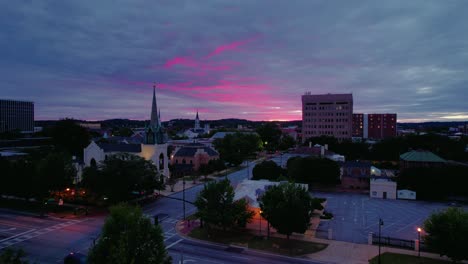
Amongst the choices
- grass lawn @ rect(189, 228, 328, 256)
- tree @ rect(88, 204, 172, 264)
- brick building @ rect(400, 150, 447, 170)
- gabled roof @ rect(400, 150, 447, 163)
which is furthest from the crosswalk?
gabled roof @ rect(400, 150, 447, 163)

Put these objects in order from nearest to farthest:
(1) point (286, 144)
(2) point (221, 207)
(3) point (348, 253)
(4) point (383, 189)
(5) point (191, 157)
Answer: (3) point (348, 253) < (2) point (221, 207) < (4) point (383, 189) < (5) point (191, 157) < (1) point (286, 144)

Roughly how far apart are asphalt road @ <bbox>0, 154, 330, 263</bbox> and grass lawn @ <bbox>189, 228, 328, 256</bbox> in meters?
1.50

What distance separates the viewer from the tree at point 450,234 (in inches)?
1091

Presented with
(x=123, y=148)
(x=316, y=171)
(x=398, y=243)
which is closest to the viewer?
(x=398, y=243)

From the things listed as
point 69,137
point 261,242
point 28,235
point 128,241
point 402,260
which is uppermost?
point 69,137

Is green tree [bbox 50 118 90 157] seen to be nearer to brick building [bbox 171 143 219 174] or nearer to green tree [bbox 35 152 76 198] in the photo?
brick building [bbox 171 143 219 174]

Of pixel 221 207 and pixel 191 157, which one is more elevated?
pixel 191 157

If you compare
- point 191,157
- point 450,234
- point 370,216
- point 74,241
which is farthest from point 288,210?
point 191,157

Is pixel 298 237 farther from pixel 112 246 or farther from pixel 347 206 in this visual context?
pixel 112 246

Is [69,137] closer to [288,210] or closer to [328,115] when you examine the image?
[288,210]

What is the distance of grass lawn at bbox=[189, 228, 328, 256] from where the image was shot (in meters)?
33.6

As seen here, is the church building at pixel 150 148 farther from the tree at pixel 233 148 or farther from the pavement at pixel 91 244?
the tree at pixel 233 148

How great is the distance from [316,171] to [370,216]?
1991 cm

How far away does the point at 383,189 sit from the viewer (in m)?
59.8
